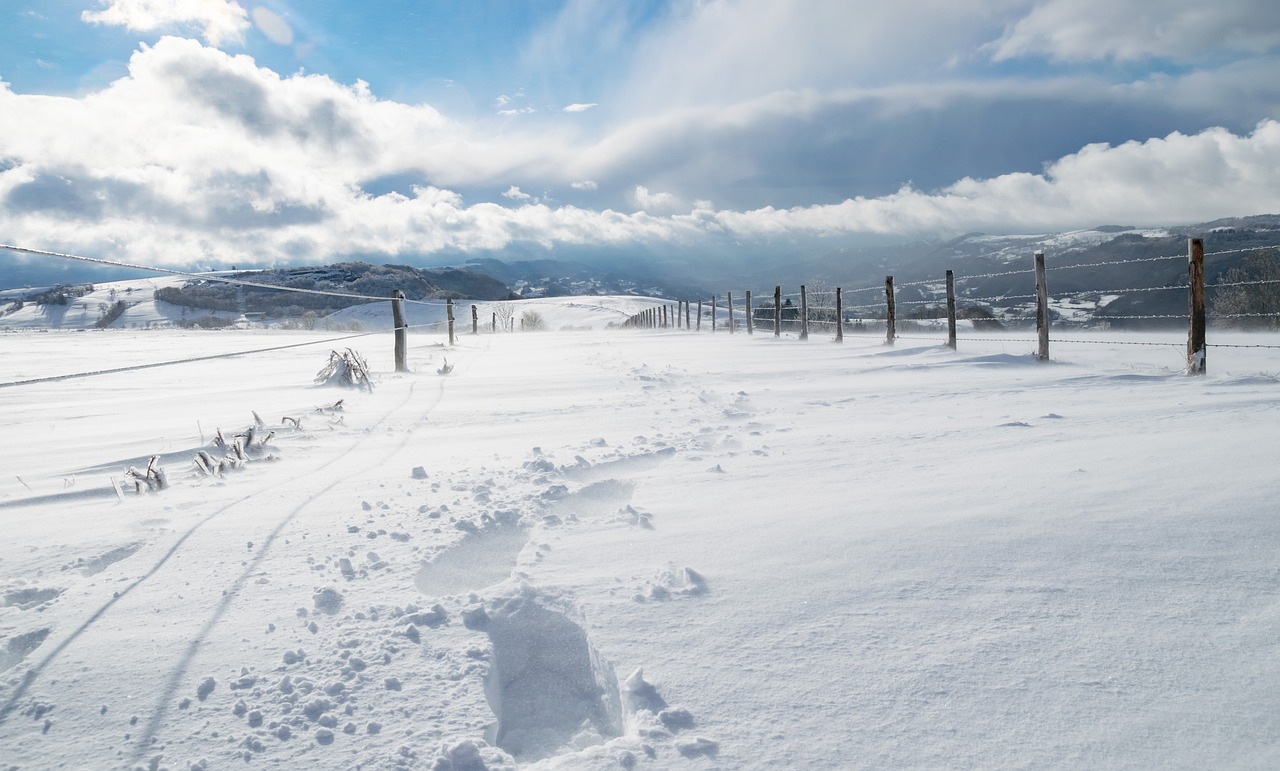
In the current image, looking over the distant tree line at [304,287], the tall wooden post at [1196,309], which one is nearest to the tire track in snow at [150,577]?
the tall wooden post at [1196,309]

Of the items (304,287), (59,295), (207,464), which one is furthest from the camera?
(304,287)

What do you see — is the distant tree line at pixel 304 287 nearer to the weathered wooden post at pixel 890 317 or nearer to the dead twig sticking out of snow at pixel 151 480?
the weathered wooden post at pixel 890 317

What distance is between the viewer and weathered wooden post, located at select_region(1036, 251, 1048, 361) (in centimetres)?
632

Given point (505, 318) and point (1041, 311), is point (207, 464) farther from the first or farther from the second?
point (505, 318)

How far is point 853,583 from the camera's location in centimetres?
163

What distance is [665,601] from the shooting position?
1.59m

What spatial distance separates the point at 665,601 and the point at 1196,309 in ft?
19.1

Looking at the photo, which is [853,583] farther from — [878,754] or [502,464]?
[502,464]

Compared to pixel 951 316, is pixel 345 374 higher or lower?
lower

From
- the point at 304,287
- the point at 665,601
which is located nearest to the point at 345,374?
the point at 665,601

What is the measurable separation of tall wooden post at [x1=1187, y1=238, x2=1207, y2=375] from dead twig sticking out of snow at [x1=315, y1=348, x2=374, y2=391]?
6.94 metres

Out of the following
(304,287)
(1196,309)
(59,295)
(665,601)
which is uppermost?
(304,287)

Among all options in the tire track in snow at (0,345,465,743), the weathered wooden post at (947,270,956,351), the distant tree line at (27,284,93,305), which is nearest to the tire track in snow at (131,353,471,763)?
the tire track in snow at (0,345,465,743)

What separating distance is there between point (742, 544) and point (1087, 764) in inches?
39.7
